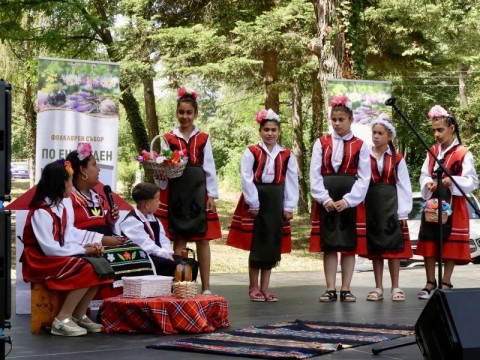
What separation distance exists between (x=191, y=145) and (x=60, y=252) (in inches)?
82.7

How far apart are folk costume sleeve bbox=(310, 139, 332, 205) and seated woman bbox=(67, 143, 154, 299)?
79.5 inches

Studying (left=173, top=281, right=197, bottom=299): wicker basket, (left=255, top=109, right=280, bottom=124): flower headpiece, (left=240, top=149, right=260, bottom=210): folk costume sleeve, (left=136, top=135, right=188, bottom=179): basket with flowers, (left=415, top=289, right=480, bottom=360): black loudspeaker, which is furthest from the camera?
(left=255, top=109, right=280, bottom=124): flower headpiece

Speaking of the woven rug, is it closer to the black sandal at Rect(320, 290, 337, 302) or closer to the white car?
the black sandal at Rect(320, 290, 337, 302)

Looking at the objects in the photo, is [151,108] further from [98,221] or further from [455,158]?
[98,221]

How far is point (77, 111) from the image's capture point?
7938mm

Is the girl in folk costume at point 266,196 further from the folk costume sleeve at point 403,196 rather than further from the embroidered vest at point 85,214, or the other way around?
the embroidered vest at point 85,214

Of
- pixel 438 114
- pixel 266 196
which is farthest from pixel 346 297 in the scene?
pixel 438 114

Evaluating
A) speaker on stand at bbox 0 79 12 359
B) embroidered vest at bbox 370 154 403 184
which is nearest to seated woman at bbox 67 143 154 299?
speaker on stand at bbox 0 79 12 359

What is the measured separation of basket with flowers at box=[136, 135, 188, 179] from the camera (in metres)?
7.80

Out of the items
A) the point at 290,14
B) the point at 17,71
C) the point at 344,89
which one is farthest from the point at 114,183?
the point at 17,71

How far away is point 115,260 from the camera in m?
6.90

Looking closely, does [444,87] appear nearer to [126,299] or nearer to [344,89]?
[344,89]

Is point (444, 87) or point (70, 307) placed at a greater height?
point (444, 87)

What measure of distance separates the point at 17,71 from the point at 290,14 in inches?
292
